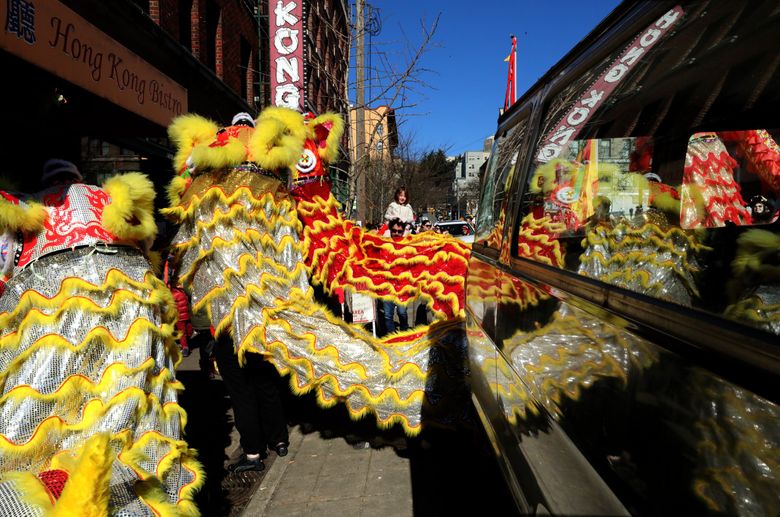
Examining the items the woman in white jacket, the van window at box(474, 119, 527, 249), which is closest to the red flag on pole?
the woman in white jacket

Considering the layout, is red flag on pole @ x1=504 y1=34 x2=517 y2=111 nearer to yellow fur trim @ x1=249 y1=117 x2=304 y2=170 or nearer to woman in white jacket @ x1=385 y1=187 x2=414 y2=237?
woman in white jacket @ x1=385 y1=187 x2=414 y2=237

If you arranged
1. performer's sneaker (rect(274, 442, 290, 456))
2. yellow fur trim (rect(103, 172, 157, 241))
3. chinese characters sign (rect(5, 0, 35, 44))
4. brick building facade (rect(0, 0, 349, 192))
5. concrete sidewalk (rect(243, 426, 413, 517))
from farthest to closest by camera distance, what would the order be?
chinese characters sign (rect(5, 0, 35, 44)) < performer's sneaker (rect(274, 442, 290, 456)) < concrete sidewalk (rect(243, 426, 413, 517)) < brick building facade (rect(0, 0, 349, 192)) < yellow fur trim (rect(103, 172, 157, 241))

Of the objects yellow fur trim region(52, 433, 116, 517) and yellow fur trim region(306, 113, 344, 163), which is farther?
yellow fur trim region(306, 113, 344, 163)

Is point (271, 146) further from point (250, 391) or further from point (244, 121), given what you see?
point (250, 391)

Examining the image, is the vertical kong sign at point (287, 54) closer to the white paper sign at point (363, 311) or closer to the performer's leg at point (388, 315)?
the performer's leg at point (388, 315)

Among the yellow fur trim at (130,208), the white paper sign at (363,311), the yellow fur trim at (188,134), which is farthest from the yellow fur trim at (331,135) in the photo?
the white paper sign at (363,311)

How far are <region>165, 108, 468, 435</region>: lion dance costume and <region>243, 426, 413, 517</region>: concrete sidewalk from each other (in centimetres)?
37

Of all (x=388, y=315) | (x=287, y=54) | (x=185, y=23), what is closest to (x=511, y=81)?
(x=388, y=315)

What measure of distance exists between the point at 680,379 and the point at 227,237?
2.97 metres

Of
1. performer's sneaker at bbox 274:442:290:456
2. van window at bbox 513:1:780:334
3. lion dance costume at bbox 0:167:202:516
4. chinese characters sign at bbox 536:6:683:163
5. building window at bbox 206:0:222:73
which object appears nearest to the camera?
van window at bbox 513:1:780:334

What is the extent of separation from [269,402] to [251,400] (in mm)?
164

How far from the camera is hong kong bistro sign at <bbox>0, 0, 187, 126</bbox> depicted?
5.53m

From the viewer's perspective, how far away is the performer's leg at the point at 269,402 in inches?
150

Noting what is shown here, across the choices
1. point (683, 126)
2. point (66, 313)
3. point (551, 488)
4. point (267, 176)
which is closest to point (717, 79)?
point (683, 126)
